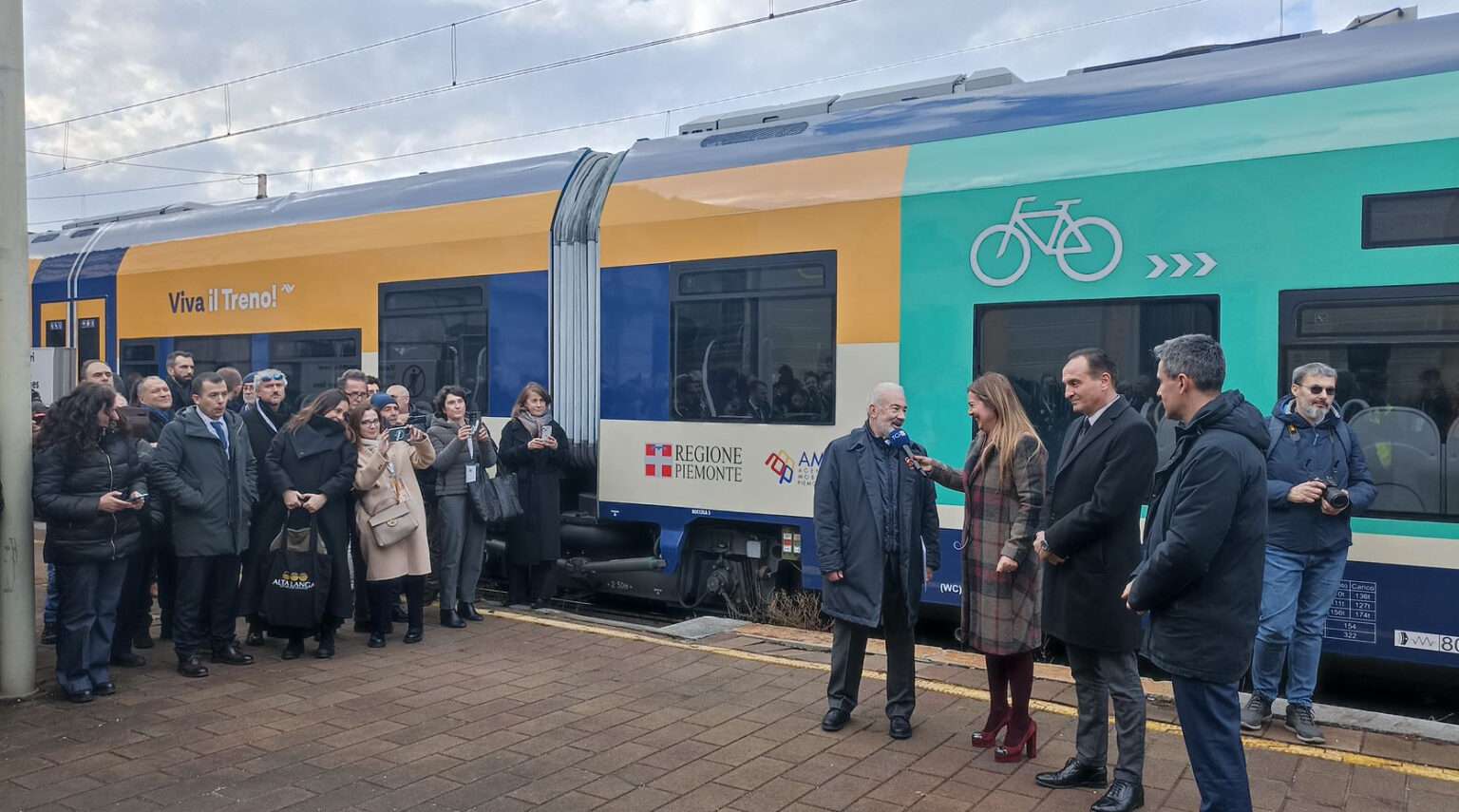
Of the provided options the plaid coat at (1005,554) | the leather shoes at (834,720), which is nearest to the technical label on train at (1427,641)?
the plaid coat at (1005,554)

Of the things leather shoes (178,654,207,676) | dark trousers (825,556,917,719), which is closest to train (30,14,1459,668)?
dark trousers (825,556,917,719)

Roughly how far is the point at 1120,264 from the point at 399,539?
4470mm

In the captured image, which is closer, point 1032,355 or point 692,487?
point 1032,355

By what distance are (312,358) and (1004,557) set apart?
7.38 m

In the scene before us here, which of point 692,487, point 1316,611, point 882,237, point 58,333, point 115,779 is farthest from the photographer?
point 58,333

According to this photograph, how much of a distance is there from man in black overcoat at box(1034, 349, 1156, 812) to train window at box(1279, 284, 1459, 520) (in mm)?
1688

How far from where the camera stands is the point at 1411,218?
5230 millimetres

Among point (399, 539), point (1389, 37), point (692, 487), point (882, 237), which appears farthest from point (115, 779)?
point (1389, 37)

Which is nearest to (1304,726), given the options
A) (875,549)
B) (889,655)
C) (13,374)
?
(889,655)

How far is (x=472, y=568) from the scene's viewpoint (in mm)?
7555

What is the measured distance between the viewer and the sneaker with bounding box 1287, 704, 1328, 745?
15.7 ft

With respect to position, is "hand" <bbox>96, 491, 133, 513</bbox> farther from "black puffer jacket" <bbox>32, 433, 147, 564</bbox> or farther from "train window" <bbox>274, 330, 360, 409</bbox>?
"train window" <bbox>274, 330, 360, 409</bbox>

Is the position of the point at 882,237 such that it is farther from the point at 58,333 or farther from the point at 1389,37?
the point at 58,333

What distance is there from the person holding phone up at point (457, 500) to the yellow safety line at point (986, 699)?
1.29ft
